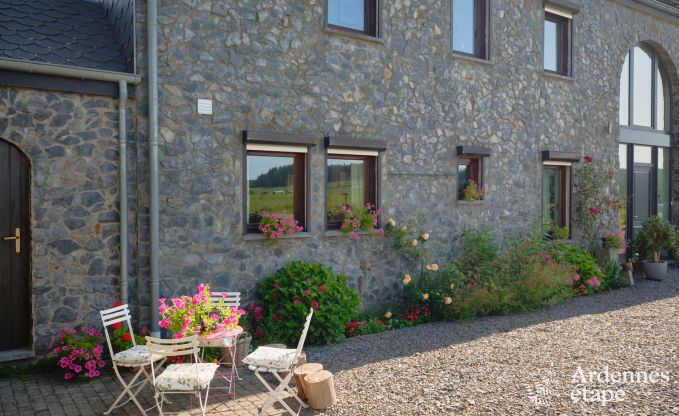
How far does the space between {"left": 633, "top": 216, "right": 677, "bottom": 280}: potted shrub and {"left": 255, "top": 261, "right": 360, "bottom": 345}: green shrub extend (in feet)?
26.0

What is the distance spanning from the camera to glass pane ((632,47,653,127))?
521 inches

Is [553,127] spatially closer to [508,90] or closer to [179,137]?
[508,90]

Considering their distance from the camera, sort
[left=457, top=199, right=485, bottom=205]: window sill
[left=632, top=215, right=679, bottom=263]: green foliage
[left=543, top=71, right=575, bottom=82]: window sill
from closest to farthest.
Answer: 1. [left=457, top=199, right=485, bottom=205]: window sill
2. [left=543, top=71, right=575, bottom=82]: window sill
3. [left=632, top=215, right=679, bottom=263]: green foliage

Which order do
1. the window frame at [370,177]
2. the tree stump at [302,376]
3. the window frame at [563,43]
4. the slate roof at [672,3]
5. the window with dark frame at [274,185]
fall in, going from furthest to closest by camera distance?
the slate roof at [672,3] → the window frame at [563,43] → the window frame at [370,177] → the window with dark frame at [274,185] → the tree stump at [302,376]

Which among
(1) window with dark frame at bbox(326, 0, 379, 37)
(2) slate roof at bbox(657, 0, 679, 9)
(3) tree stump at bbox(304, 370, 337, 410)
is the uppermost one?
(2) slate roof at bbox(657, 0, 679, 9)

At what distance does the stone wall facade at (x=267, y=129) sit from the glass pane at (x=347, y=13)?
0.36m

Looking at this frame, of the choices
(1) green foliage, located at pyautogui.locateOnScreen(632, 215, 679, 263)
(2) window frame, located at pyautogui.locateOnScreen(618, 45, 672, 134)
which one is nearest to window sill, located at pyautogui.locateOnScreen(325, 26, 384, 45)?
(2) window frame, located at pyautogui.locateOnScreen(618, 45, 672, 134)

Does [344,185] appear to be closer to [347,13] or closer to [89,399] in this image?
[347,13]

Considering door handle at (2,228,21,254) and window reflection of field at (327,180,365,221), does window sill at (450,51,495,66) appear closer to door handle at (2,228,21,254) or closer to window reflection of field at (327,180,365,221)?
window reflection of field at (327,180,365,221)

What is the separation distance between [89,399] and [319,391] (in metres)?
2.06

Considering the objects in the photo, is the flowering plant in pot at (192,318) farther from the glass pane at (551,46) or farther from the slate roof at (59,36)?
the glass pane at (551,46)

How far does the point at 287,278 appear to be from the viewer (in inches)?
273

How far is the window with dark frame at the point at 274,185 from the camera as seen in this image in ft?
23.5

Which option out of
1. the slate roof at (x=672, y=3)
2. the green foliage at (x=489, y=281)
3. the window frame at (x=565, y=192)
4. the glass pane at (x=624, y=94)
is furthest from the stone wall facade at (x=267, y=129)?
the slate roof at (x=672, y=3)
